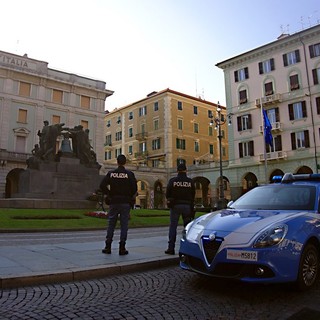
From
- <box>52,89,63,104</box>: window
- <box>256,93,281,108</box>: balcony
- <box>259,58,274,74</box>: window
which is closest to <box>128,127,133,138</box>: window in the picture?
<box>52,89,63,104</box>: window

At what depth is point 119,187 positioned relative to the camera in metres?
6.92

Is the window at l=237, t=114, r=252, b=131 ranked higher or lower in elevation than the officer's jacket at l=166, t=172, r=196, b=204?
higher

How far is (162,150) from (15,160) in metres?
23.0

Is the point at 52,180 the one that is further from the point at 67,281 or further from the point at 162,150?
the point at 162,150

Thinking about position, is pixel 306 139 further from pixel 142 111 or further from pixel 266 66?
pixel 142 111

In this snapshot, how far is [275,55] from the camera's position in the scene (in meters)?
38.7

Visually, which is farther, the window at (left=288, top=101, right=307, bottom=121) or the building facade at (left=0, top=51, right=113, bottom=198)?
the building facade at (left=0, top=51, right=113, bottom=198)

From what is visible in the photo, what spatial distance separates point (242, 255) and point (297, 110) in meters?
35.8

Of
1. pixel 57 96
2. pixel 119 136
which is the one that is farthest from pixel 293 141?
pixel 119 136

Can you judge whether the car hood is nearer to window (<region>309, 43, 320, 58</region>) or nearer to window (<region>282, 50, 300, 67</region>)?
window (<region>309, 43, 320, 58</region>)

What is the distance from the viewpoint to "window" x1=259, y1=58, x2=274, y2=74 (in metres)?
39.0

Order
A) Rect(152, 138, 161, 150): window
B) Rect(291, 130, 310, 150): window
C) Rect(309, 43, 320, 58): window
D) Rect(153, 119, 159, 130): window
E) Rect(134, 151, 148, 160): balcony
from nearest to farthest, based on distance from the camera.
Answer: Rect(291, 130, 310, 150): window → Rect(309, 43, 320, 58): window → Rect(152, 138, 161, 150): window → Rect(153, 119, 159, 130): window → Rect(134, 151, 148, 160): balcony

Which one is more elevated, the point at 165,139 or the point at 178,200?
the point at 165,139

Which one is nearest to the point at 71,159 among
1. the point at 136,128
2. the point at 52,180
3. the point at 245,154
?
the point at 52,180
